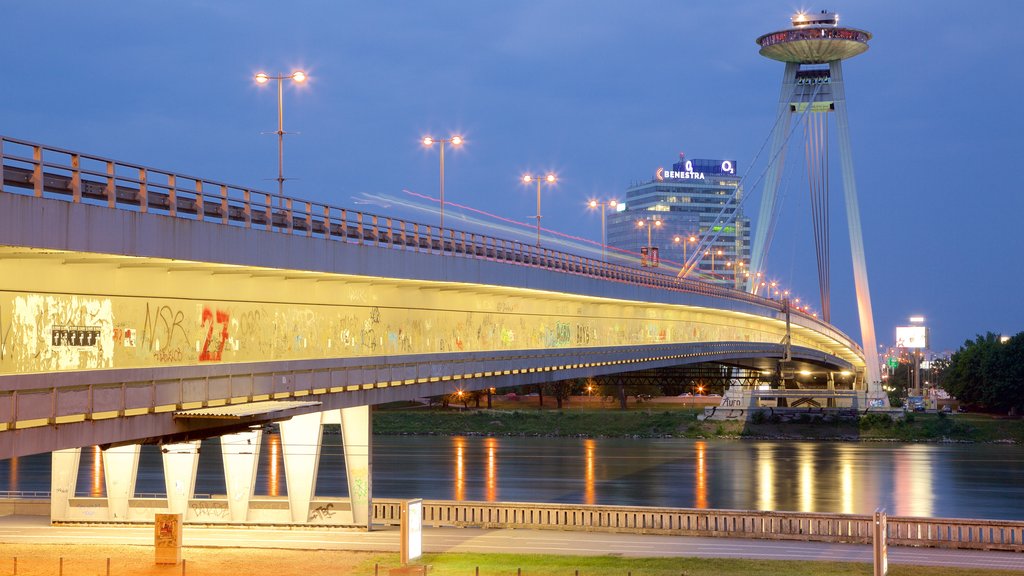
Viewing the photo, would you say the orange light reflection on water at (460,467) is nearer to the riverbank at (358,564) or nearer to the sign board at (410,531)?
the riverbank at (358,564)

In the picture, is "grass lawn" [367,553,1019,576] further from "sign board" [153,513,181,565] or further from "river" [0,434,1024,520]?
"river" [0,434,1024,520]

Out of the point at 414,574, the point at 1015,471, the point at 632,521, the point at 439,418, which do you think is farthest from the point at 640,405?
the point at 414,574

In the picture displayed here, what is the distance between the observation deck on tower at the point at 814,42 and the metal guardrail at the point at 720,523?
243ft

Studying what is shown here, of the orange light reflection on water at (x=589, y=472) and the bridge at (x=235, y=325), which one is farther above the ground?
the bridge at (x=235, y=325)

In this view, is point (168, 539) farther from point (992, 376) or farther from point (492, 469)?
point (992, 376)

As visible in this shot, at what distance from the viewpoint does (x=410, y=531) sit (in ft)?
96.8

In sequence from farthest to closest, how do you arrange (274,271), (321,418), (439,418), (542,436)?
(439,418), (542,436), (321,418), (274,271)

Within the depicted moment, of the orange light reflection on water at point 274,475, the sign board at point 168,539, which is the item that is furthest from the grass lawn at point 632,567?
the orange light reflection on water at point 274,475

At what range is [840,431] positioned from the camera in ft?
331

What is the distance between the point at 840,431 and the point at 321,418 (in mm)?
Result: 71772

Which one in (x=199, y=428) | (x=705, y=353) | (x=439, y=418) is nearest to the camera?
(x=199, y=428)

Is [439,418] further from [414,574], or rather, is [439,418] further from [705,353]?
[414,574]

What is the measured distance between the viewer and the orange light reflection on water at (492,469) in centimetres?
6259

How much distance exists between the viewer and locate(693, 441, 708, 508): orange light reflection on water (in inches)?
2359
